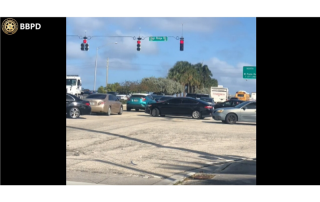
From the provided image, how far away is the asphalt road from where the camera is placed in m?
10.3

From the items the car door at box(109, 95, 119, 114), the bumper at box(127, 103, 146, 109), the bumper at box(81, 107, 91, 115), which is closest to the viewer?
the bumper at box(81, 107, 91, 115)

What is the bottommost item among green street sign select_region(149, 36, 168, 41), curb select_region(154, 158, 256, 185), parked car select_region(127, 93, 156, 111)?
curb select_region(154, 158, 256, 185)

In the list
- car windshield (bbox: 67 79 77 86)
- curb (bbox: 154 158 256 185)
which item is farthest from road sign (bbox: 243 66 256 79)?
curb (bbox: 154 158 256 185)

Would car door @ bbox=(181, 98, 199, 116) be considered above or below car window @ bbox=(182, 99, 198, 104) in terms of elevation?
below

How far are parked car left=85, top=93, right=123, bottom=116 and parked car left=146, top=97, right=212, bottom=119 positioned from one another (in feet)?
8.17

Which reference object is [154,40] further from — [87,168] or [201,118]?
[87,168]

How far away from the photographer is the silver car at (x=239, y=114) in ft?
76.4

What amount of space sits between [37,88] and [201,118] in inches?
757

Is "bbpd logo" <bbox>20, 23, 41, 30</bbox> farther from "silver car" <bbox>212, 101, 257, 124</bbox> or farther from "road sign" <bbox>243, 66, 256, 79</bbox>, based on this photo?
"road sign" <bbox>243, 66, 256, 79</bbox>

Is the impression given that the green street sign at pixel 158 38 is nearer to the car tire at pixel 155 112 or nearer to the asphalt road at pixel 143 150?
the car tire at pixel 155 112

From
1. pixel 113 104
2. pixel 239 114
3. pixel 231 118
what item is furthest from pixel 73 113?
pixel 239 114

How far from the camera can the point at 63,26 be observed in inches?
363

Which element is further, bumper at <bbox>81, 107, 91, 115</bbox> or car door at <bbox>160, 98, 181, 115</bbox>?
car door at <bbox>160, 98, 181, 115</bbox>

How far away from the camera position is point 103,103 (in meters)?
26.5
